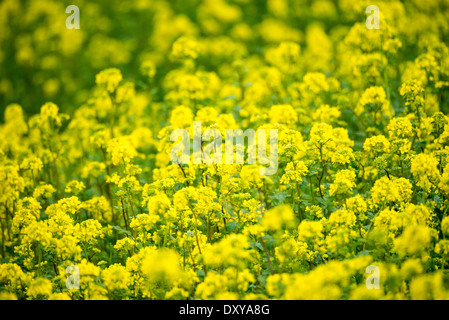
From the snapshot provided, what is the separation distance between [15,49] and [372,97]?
9124 mm

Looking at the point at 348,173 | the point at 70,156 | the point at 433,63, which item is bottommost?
the point at 348,173

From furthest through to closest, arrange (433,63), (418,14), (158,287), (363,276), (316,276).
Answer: (418,14)
(433,63)
(158,287)
(363,276)
(316,276)

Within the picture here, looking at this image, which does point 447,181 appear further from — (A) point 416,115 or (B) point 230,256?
(B) point 230,256

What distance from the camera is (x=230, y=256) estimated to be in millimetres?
3307

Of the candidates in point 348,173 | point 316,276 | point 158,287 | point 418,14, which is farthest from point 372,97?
point 418,14

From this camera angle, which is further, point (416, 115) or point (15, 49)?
point (15, 49)

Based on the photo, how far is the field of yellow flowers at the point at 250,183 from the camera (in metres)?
3.56

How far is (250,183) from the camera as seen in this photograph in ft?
13.8

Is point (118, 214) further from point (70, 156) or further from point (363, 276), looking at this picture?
point (363, 276)

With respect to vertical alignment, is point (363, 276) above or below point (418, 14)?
below

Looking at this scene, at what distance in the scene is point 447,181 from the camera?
388 centimetres

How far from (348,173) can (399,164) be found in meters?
0.86

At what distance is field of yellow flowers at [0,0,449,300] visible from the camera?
11.7 feet

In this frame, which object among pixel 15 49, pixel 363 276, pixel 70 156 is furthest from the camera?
pixel 15 49
